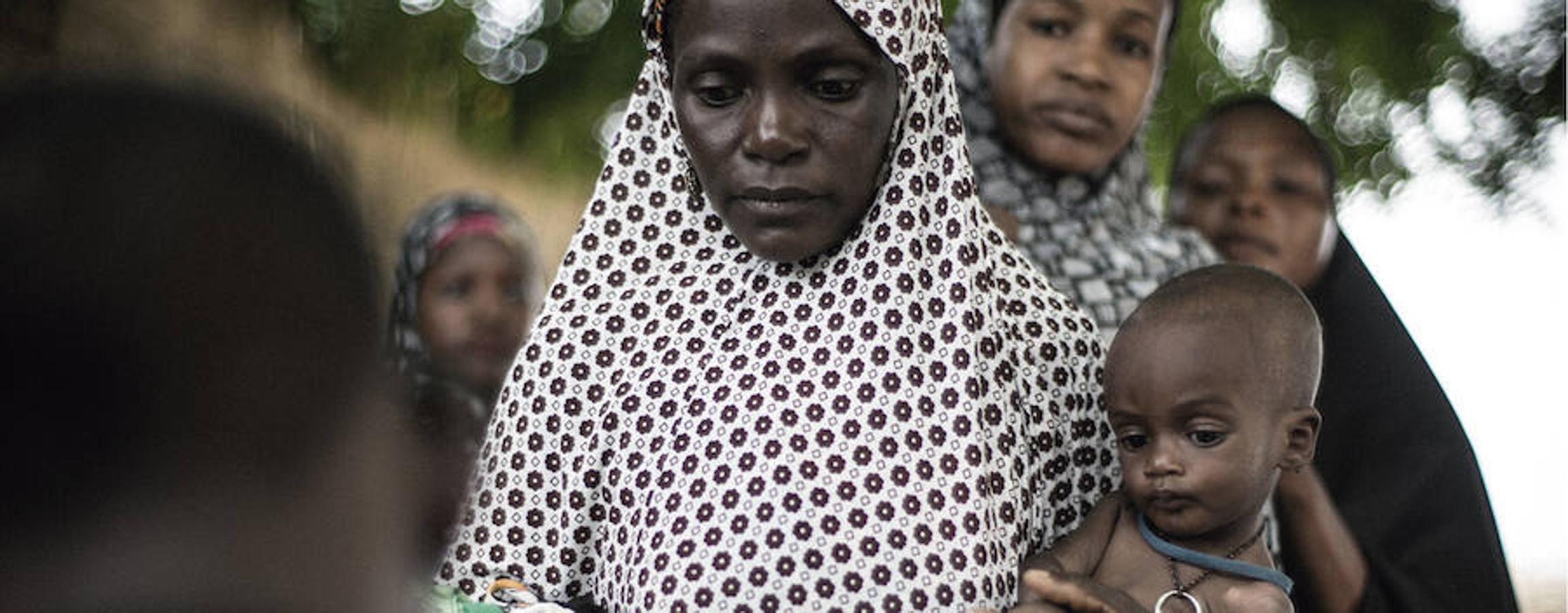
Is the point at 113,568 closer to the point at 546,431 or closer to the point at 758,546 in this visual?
the point at 758,546

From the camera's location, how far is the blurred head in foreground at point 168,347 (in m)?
0.95

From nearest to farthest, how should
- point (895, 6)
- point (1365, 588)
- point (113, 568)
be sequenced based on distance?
point (113, 568) → point (895, 6) → point (1365, 588)

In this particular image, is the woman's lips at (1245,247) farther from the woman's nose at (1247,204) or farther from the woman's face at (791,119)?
the woman's face at (791,119)

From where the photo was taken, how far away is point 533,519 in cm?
310

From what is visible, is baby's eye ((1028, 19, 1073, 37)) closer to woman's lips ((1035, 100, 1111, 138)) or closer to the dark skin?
woman's lips ((1035, 100, 1111, 138))

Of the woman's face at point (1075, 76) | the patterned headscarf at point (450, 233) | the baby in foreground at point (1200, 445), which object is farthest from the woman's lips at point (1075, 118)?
the patterned headscarf at point (450, 233)

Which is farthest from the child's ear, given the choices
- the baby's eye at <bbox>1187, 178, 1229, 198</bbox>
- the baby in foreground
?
the baby's eye at <bbox>1187, 178, 1229, 198</bbox>

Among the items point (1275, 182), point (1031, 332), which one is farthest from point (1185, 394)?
point (1275, 182)

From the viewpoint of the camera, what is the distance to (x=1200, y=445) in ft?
9.25

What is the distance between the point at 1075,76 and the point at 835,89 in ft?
4.24

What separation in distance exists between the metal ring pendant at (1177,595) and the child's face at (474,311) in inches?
122

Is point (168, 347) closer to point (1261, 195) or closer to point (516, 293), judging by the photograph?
point (1261, 195)

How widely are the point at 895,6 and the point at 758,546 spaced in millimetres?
891

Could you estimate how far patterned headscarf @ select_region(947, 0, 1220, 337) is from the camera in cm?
396
